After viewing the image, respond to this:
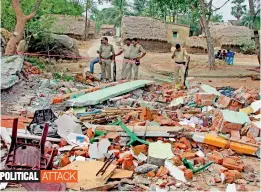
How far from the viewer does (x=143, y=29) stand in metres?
29.0

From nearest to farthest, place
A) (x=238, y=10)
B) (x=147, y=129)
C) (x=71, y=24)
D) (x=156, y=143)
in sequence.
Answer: (x=156, y=143) → (x=147, y=129) → (x=71, y=24) → (x=238, y=10)

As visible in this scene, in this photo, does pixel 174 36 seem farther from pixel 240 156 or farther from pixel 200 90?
pixel 240 156

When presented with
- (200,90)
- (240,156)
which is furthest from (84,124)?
(200,90)

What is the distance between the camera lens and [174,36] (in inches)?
1351

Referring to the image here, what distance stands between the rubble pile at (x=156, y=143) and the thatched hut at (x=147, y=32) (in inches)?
808

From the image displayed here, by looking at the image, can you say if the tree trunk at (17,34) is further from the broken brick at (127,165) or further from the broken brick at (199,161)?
the broken brick at (199,161)

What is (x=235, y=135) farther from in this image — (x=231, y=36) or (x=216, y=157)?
(x=231, y=36)

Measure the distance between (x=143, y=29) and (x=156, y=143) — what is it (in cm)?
2415

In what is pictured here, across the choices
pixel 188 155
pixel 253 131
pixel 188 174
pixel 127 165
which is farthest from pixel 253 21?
pixel 127 165

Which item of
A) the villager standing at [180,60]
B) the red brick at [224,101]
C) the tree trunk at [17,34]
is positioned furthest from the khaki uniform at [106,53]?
the red brick at [224,101]

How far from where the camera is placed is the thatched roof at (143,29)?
28.5 m

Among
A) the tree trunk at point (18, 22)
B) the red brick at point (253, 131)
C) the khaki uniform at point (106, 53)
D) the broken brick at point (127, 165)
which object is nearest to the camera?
the broken brick at point (127, 165)

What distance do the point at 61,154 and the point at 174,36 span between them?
3006cm

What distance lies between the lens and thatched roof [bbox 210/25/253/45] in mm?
32469
